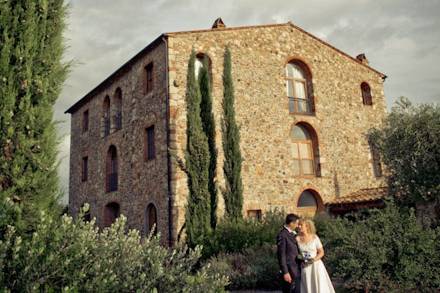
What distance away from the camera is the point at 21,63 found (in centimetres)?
480

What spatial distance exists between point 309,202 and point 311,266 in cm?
961

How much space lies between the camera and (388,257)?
7.43 meters

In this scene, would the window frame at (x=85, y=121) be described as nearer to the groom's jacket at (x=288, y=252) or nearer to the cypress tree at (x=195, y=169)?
the cypress tree at (x=195, y=169)

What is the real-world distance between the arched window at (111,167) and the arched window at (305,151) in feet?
25.7

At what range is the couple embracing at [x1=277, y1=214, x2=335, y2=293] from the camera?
598 centimetres

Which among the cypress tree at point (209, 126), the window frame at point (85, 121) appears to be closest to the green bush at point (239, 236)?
the cypress tree at point (209, 126)

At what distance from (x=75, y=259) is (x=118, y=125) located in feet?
45.5

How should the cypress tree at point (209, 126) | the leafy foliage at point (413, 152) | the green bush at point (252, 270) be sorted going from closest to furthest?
1. the green bush at point (252, 270)
2. the leafy foliage at point (413, 152)
3. the cypress tree at point (209, 126)

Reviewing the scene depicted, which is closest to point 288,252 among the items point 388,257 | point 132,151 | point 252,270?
point 388,257

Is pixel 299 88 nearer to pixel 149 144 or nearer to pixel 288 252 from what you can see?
pixel 149 144

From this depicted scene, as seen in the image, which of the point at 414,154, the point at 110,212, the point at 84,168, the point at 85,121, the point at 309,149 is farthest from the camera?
the point at 85,121

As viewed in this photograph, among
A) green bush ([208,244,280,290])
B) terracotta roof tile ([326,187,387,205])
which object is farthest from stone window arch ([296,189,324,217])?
green bush ([208,244,280,290])

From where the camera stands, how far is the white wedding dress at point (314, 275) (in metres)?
5.95

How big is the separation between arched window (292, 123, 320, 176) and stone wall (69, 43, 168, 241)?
5534 millimetres
